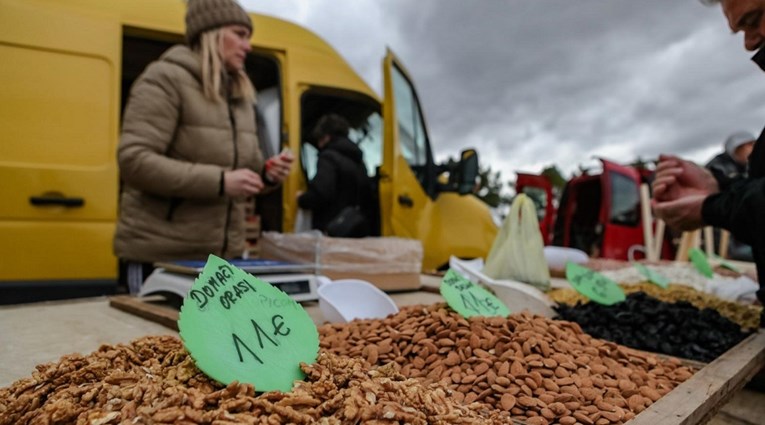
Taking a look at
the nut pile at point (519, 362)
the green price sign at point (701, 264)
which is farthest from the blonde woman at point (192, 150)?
the green price sign at point (701, 264)

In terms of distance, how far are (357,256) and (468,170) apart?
127cm

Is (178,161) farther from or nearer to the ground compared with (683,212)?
farther from the ground

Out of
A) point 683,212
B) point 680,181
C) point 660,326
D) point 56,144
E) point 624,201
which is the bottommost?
point 660,326

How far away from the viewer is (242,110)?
1.85 meters

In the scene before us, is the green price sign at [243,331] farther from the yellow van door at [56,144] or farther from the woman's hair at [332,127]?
the woman's hair at [332,127]

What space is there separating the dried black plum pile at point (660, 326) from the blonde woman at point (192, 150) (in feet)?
3.56

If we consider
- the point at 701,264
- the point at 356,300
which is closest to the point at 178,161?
→ the point at 356,300

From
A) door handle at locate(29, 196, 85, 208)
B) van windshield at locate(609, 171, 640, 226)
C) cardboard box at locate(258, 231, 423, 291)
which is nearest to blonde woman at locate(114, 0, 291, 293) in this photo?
cardboard box at locate(258, 231, 423, 291)

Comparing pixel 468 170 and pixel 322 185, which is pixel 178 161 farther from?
pixel 468 170

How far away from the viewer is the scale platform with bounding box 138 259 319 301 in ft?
4.27

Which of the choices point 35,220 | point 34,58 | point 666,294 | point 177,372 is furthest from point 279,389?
point 34,58

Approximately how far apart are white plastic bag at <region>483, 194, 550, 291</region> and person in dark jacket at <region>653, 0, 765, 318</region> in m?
0.39

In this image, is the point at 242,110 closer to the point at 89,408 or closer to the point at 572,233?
the point at 89,408

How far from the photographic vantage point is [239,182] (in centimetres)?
163
